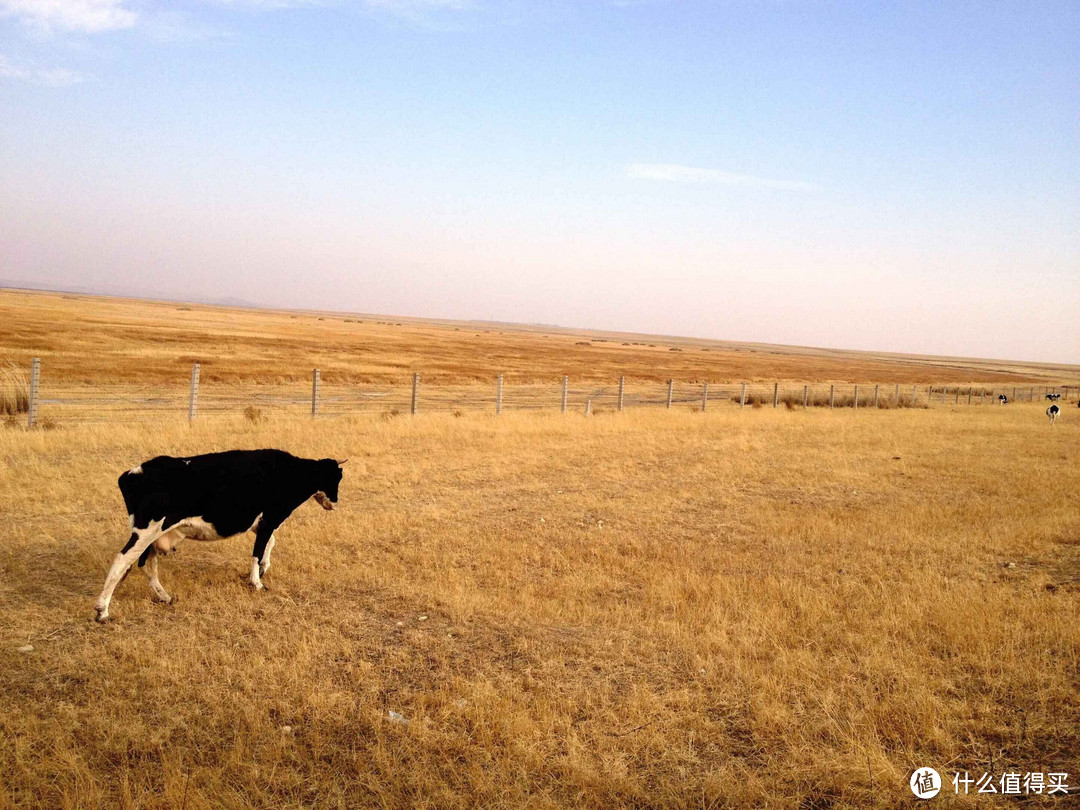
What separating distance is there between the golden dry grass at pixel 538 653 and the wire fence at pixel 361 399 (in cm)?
775

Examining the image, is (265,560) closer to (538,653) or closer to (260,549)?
(260,549)

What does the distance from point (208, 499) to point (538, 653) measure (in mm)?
3102

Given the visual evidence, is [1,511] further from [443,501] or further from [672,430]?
[672,430]

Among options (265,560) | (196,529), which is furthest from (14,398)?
(196,529)

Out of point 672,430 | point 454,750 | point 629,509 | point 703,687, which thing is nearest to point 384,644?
point 454,750

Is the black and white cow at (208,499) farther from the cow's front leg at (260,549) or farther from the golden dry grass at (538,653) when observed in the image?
the golden dry grass at (538,653)

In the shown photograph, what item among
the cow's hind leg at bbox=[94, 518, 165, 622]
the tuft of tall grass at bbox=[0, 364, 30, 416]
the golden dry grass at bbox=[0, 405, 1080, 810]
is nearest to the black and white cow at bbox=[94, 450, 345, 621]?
the cow's hind leg at bbox=[94, 518, 165, 622]

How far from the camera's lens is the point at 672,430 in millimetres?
21625

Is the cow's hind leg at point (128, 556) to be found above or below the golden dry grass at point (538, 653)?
above

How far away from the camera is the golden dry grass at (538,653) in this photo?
4141 mm

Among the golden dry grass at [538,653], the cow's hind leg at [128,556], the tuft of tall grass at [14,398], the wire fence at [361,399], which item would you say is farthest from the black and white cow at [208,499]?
the tuft of tall grass at [14,398]

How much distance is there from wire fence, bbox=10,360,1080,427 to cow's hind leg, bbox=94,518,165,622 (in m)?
12.0

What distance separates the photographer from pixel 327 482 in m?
7.24

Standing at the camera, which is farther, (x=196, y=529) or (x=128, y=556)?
(x=196, y=529)
